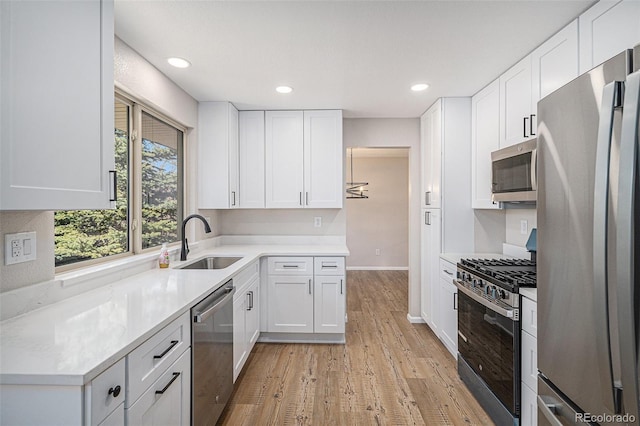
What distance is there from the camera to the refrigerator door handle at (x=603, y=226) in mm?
972

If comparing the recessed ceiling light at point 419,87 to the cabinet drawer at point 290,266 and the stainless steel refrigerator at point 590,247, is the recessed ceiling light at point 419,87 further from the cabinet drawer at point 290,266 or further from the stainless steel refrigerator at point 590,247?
the cabinet drawer at point 290,266

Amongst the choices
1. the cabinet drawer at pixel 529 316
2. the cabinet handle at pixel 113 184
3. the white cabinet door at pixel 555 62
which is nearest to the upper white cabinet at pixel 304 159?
the white cabinet door at pixel 555 62

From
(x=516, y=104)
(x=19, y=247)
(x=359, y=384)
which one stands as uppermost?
(x=516, y=104)

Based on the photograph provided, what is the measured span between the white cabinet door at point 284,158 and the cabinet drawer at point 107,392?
2613 mm

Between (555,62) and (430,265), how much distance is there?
2.09 m

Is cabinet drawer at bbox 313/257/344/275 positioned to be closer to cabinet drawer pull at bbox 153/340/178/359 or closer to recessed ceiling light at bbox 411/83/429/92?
recessed ceiling light at bbox 411/83/429/92

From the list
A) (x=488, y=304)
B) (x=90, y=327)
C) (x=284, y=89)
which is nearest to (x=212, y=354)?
(x=90, y=327)

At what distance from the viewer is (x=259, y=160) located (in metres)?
3.58

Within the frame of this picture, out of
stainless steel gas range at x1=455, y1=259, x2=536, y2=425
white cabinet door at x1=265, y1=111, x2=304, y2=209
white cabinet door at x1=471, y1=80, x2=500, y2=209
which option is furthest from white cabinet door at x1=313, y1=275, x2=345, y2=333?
white cabinet door at x1=471, y1=80, x2=500, y2=209

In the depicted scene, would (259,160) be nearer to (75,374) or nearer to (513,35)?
(513,35)

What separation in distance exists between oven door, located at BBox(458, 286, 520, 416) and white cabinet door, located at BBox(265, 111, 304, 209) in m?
1.94

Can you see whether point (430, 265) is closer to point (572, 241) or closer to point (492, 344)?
point (492, 344)

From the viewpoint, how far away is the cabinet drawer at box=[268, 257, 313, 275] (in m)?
3.21

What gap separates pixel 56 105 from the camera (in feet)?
3.71
